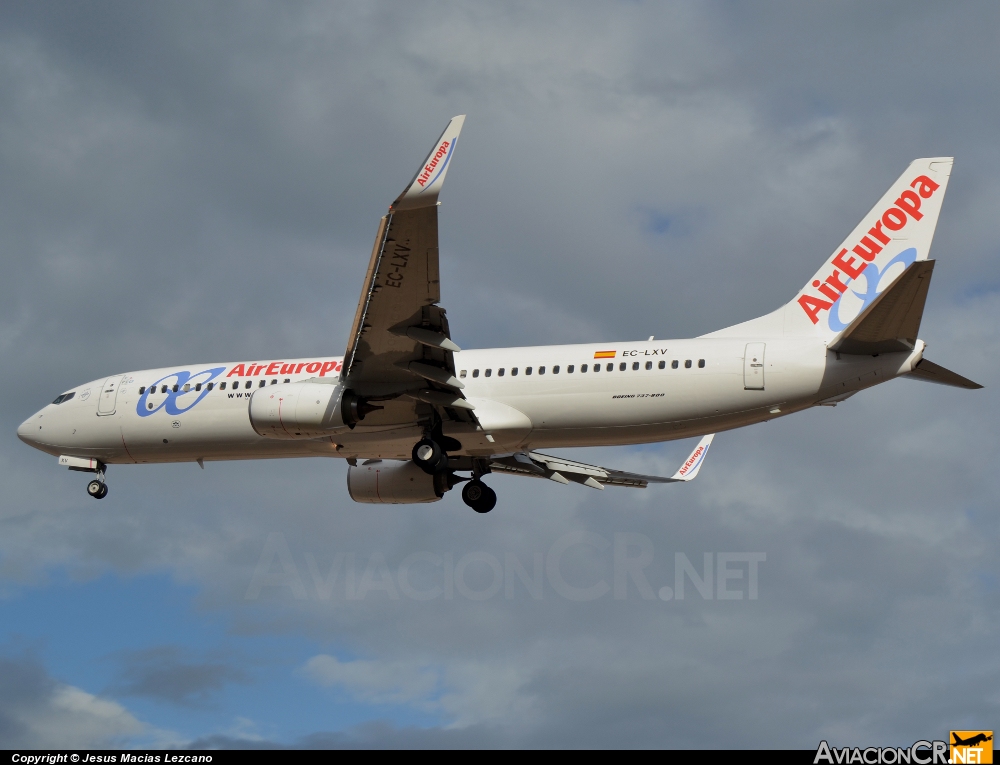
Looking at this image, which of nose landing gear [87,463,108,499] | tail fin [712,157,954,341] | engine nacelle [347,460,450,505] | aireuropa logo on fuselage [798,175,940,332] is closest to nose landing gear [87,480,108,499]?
nose landing gear [87,463,108,499]

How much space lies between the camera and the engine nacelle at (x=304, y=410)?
1141 inches

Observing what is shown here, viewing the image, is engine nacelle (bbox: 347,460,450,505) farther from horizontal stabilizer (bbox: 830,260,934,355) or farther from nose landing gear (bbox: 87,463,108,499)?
horizontal stabilizer (bbox: 830,260,934,355)

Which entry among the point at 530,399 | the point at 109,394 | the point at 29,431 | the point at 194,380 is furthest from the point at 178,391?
the point at 530,399

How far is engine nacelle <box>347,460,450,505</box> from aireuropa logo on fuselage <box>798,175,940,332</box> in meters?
10.8

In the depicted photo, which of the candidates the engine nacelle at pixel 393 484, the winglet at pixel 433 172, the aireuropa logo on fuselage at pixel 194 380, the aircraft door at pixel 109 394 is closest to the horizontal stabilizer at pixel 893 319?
the winglet at pixel 433 172

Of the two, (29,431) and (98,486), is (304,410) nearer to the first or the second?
(98,486)

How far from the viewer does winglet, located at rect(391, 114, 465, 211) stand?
23.2m

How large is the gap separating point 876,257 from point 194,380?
1719 centimetres

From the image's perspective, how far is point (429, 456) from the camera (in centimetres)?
3008

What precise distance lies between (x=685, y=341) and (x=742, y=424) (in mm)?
2301

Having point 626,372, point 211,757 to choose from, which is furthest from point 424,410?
point 211,757

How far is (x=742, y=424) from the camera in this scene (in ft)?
94.7

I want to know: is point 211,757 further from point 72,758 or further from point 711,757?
point 711,757

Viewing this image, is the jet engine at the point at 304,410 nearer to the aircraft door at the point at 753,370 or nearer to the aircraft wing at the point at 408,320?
the aircraft wing at the point at 408,320
